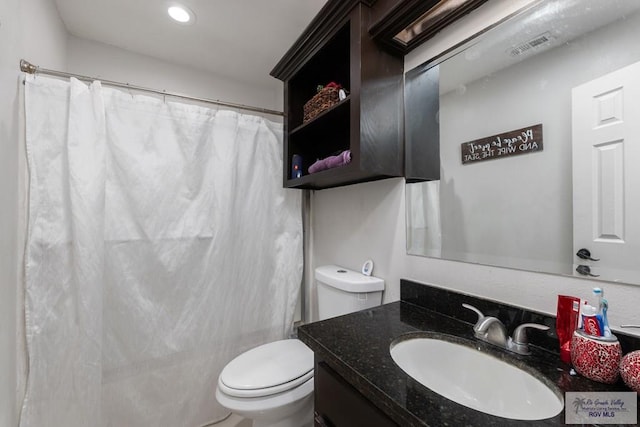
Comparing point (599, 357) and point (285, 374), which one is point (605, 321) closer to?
point (599, 357)

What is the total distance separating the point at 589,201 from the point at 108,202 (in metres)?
1.88

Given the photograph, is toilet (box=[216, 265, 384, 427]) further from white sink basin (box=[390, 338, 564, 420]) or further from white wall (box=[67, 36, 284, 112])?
white wall (box=[67, 36, 284, 112])

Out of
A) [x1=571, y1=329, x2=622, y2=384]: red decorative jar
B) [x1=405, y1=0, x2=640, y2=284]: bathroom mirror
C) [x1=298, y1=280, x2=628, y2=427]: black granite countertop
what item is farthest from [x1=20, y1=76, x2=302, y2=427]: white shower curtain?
[x1=571, y1=329, x2=622, y2=384]: red decorative jar

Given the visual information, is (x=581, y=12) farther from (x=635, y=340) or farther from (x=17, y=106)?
(x=17, y=106)

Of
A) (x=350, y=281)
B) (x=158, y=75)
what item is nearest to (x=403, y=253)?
(x=350, y=281)

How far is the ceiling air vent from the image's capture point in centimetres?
75

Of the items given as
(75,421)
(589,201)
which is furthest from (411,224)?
(75,421)

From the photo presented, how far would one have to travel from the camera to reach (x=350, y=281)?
123 centimetres

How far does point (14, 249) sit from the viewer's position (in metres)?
1.07

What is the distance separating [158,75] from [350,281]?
195 centimetres

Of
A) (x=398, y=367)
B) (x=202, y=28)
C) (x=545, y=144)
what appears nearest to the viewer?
(x=398, y=367)

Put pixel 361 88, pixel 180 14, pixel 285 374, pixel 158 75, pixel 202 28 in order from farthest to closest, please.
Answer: pixel 158 75 < pixel 202 28 < pixel 180 14 < pixel 285 374 < pixel 361 88

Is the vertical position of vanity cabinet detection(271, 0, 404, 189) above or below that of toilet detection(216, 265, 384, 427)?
above

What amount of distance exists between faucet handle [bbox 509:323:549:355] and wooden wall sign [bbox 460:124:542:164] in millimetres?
503
